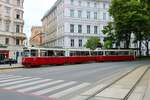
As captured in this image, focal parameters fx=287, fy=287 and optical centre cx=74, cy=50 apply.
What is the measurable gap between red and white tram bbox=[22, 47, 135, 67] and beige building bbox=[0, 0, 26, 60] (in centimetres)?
1318

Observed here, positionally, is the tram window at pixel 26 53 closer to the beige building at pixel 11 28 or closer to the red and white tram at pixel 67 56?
the red and white tram at pixel 67 56

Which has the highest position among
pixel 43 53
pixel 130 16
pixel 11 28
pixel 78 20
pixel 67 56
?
pixel 78 20

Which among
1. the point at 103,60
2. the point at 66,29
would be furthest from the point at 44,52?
the point at 66,29

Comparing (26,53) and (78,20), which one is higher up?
(78,20)

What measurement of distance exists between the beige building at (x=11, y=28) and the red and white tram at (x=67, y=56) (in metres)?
13.2

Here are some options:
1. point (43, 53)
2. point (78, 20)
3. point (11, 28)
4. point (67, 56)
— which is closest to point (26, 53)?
point (43, 53)

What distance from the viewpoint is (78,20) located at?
250ft

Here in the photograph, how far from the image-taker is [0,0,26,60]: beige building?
5353 centimetres

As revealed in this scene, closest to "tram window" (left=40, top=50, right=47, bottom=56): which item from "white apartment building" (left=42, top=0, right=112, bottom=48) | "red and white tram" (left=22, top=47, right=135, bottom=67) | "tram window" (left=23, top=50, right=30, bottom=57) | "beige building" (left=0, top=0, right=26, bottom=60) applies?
"red and white tram" (left=22, top=47, right=135, bottom=67)

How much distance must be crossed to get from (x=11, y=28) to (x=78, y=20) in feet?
80.8

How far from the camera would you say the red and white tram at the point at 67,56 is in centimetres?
3753

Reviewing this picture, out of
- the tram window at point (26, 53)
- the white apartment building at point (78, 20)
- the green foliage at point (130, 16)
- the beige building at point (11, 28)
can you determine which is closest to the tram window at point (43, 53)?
the tram window at point (26, 53)

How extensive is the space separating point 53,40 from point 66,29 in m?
16.1

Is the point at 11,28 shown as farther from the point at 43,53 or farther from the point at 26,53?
the point at 26,53
